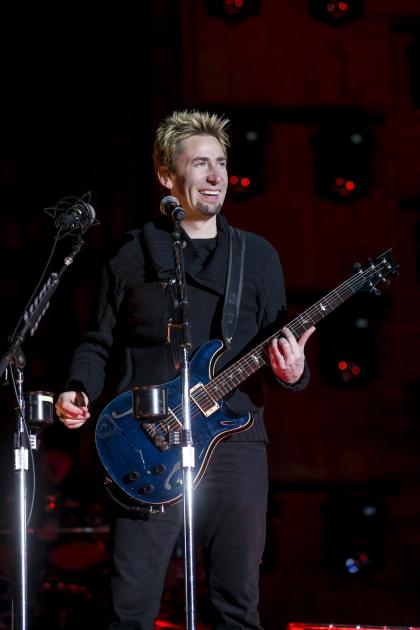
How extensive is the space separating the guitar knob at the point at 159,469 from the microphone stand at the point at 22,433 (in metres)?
0.45

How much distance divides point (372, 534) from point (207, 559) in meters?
3.12

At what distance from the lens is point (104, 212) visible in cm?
930

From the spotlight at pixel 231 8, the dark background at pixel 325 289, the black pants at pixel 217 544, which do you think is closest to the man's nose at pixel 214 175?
the black pants at pixel 217 544

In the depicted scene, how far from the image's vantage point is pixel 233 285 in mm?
3473

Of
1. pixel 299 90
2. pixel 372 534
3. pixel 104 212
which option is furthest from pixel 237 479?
pixel 104 212

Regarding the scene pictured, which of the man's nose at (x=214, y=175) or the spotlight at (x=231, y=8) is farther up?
the spotlight at (x=231, y=8)

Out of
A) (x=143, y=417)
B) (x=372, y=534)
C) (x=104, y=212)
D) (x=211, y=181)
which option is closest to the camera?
(x=143, y=417)

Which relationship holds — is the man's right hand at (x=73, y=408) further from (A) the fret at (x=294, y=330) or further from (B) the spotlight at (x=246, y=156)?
(B) the spotlight at (x=246, y=156)

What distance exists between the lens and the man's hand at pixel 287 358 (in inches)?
128

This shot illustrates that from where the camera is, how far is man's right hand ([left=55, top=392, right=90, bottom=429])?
3.41 m

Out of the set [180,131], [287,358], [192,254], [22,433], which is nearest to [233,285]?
[192,254]

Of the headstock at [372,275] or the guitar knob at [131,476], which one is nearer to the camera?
the guitar knob at [131,476]

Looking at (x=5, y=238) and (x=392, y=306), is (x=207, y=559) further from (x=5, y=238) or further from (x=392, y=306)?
(x=5, y=238)

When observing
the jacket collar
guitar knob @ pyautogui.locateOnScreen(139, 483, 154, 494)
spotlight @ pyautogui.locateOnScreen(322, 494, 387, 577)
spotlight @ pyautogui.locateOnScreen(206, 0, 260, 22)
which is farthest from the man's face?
spotlight @ pyautogui.locateOnScreen(322, 494, 387, 577)
